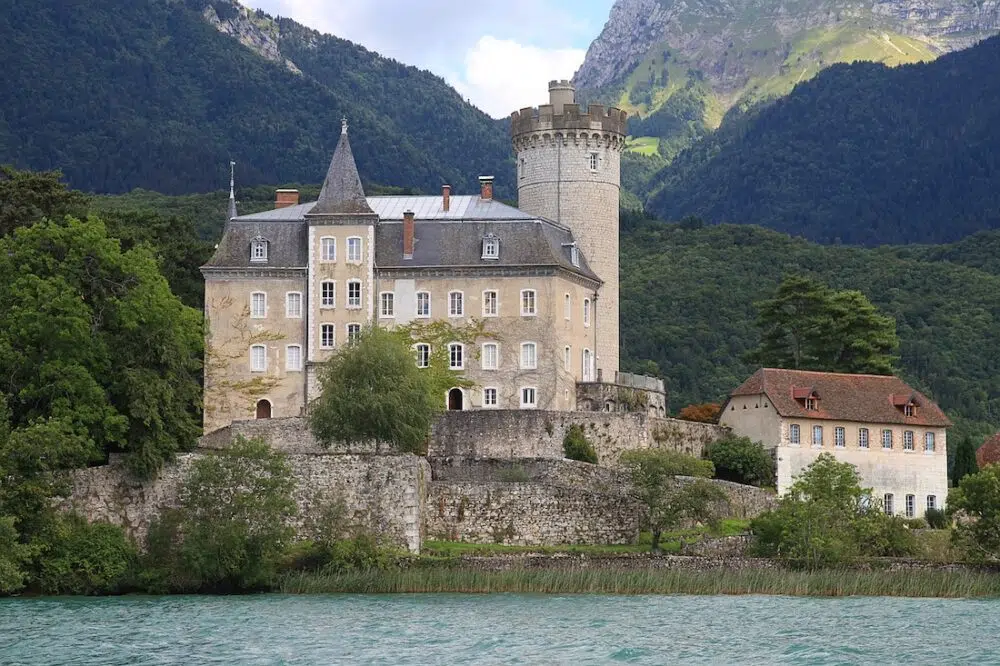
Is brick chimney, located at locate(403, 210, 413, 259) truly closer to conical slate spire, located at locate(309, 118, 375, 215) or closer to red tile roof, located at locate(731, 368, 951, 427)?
conical slate spire, located at locate(309, 118, 375, 215)

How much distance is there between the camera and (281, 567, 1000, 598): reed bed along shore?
52.3 metres

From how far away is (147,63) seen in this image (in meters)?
192

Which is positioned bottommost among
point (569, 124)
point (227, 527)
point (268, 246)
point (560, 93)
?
point (227, 527)

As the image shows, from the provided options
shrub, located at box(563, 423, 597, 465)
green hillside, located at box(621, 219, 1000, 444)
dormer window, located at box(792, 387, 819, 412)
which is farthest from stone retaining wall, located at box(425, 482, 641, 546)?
green hillside, located at box(621, 219, 1000, 444)

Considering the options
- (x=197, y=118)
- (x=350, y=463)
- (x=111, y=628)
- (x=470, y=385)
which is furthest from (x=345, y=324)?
(x=197, y=118)

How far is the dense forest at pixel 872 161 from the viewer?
178 m

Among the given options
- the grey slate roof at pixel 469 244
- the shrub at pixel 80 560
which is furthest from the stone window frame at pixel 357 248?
the shrub at pixel 80 560

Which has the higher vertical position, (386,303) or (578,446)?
(386,303)

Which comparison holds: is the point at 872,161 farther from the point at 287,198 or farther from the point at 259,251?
the point at 259,251

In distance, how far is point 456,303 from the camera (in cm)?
6844

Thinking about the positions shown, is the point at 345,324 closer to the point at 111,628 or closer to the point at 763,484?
the point at 763,484

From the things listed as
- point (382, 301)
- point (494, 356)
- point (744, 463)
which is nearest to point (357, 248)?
point (382, 301)

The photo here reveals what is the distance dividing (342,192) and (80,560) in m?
20.4

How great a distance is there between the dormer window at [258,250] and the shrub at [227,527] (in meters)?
15.0
